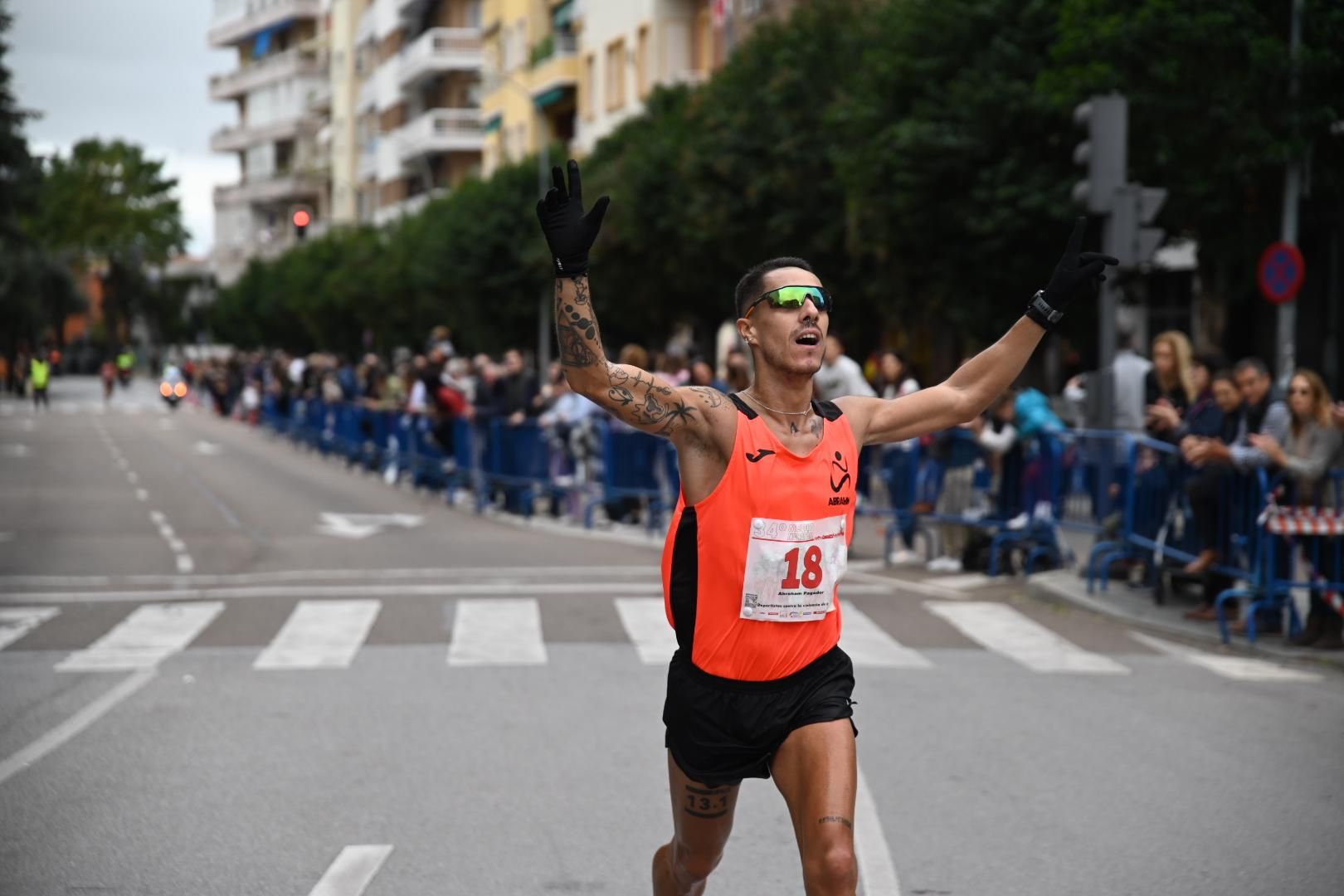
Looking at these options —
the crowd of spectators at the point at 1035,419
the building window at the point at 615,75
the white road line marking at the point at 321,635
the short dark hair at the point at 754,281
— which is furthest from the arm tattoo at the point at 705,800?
the building window at the point at 615,75

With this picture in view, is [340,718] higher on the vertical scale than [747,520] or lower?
lower

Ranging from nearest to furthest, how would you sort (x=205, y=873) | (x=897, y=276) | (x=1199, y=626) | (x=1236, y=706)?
(x=205, y=873), (x=1236, y=706), (x=1199, y=626), (x=897, y=276)

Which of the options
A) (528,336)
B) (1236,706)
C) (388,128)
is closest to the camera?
(1236,706)

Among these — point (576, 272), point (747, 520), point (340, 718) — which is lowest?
point (340, 718)

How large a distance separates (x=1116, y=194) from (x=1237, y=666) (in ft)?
14.5

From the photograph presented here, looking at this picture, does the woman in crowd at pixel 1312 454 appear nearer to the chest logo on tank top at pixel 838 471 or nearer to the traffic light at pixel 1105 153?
the traffic light at pixel 1105 153

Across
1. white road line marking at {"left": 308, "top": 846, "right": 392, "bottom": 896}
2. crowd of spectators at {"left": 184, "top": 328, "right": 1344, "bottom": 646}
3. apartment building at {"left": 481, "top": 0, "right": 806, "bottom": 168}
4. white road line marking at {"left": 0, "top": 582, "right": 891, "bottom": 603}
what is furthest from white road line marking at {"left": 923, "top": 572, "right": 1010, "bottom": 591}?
apartment building at {"left": 481, "top": 0, "right": 806, "bottom": 168}

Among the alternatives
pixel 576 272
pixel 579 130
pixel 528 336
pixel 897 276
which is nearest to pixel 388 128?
pixel 579 130

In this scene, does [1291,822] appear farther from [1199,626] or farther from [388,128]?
[388,128]

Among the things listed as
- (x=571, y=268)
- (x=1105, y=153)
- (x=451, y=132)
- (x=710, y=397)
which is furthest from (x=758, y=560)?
(x=451, y=132)

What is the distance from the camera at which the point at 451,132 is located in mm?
82500

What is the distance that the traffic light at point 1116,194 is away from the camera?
14.3 m

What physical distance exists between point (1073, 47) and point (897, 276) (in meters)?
7.31

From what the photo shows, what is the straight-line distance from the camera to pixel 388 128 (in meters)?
96.2
